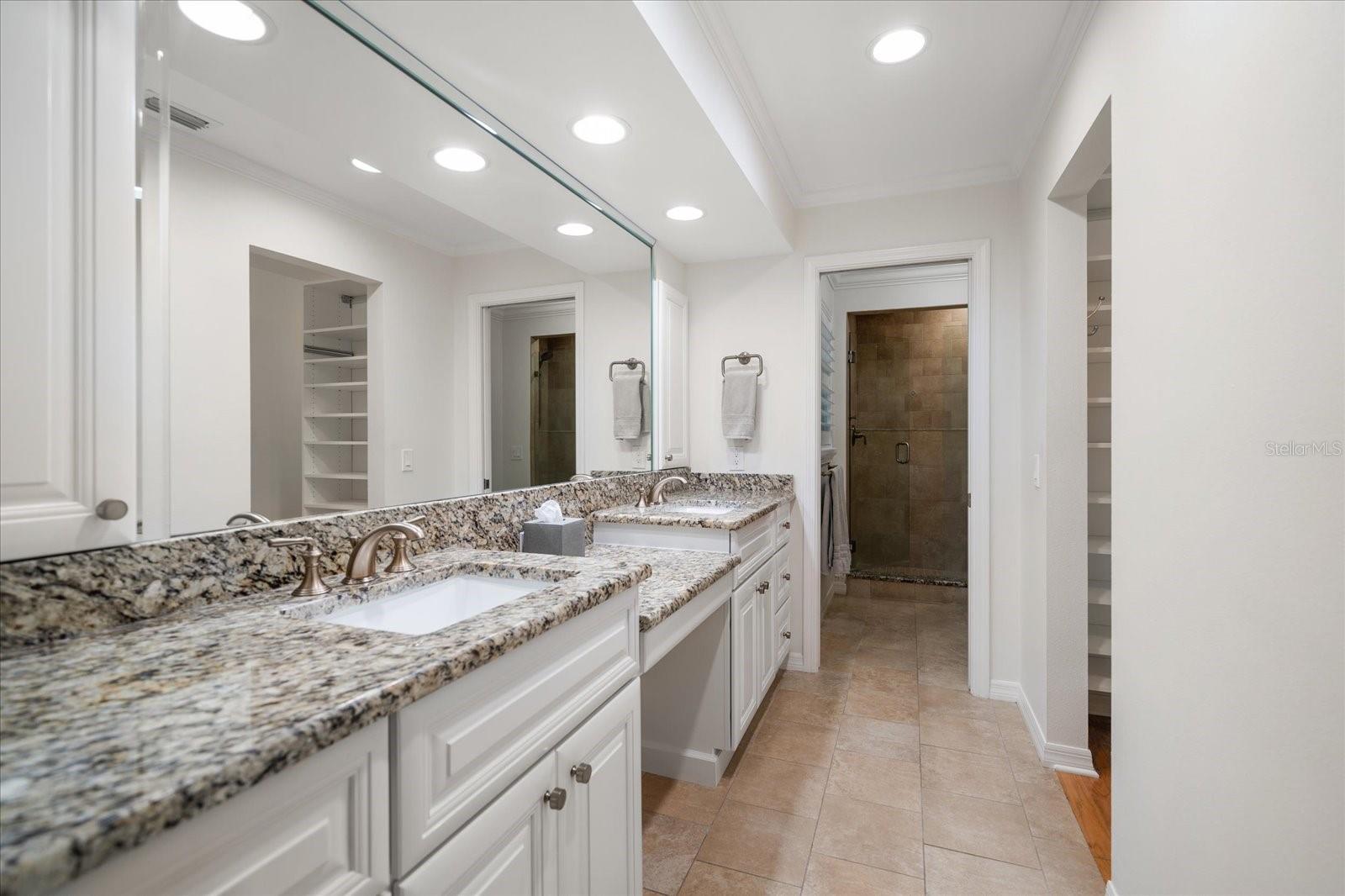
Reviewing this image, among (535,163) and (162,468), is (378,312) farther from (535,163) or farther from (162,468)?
(535,163)

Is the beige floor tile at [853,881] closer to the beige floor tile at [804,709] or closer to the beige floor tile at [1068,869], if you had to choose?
the beige floor tile at [1068,869]

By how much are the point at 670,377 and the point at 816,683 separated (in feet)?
5.47

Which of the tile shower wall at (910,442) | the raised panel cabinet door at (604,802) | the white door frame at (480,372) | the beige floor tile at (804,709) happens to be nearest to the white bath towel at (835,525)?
the tile shower wall at (910,442)

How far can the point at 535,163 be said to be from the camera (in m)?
1.91

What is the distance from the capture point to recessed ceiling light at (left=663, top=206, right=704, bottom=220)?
244 cm

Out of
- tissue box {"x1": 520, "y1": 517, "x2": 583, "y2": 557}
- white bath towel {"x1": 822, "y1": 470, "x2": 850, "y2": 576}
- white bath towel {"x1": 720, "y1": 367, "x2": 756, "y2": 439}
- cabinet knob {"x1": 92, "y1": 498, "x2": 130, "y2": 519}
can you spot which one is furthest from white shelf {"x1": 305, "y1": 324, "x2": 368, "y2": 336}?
white bath towel {"x1": 822, "y1": 470, "x2": 850, "y2": 576}

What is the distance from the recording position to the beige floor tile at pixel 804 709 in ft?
8.35

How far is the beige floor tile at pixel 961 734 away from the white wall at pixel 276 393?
7.83 feet

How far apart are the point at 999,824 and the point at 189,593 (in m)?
2.23

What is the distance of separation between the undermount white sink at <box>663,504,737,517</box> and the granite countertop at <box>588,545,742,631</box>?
376 millimetres

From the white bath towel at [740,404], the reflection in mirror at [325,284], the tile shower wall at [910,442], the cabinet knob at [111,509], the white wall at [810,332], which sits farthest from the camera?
the tile shower wall at [910,442]

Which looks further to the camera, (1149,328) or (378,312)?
(378,312)

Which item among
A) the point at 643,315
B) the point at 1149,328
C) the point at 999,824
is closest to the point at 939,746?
the point at 999,824

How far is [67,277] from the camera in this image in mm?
834
